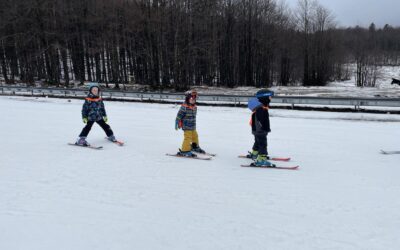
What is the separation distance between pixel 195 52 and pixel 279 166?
2820 cm

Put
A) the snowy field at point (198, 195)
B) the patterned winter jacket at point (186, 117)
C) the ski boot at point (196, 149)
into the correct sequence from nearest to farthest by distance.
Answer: the snowy field at point (198, 195) → the patterned winter jacket at point (186, 117) → the ski boot at point (196, 149)

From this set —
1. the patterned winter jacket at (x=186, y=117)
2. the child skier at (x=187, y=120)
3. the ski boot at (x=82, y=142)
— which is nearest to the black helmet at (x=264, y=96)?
the child skier at (x=187, y=120)

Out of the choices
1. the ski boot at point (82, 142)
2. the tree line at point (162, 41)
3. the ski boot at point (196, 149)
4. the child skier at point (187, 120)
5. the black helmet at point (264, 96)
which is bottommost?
the ski boot at point (196, 149)

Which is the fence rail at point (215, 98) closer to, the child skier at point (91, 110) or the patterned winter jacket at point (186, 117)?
the patterned winter jacket at point (186, 117)

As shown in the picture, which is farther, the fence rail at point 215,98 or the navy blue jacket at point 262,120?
the fence rail at point 215,98

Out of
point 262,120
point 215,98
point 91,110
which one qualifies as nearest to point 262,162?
point 262,120

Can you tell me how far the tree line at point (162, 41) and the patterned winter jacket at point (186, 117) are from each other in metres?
25.1

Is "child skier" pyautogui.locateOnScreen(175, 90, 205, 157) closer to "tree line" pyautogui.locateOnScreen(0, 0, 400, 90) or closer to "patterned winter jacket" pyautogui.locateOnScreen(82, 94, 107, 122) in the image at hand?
"patterned winter jacket" pyautogui.locateOnScreen(82, 94, 107, 122)

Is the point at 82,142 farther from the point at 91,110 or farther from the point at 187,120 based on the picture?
the point at 187,120

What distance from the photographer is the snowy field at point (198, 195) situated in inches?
168

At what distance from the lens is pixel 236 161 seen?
8102mm

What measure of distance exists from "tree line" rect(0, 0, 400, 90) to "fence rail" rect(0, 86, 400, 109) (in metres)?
10.8

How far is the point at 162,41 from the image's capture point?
110 feet

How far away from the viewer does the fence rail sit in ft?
51.3
